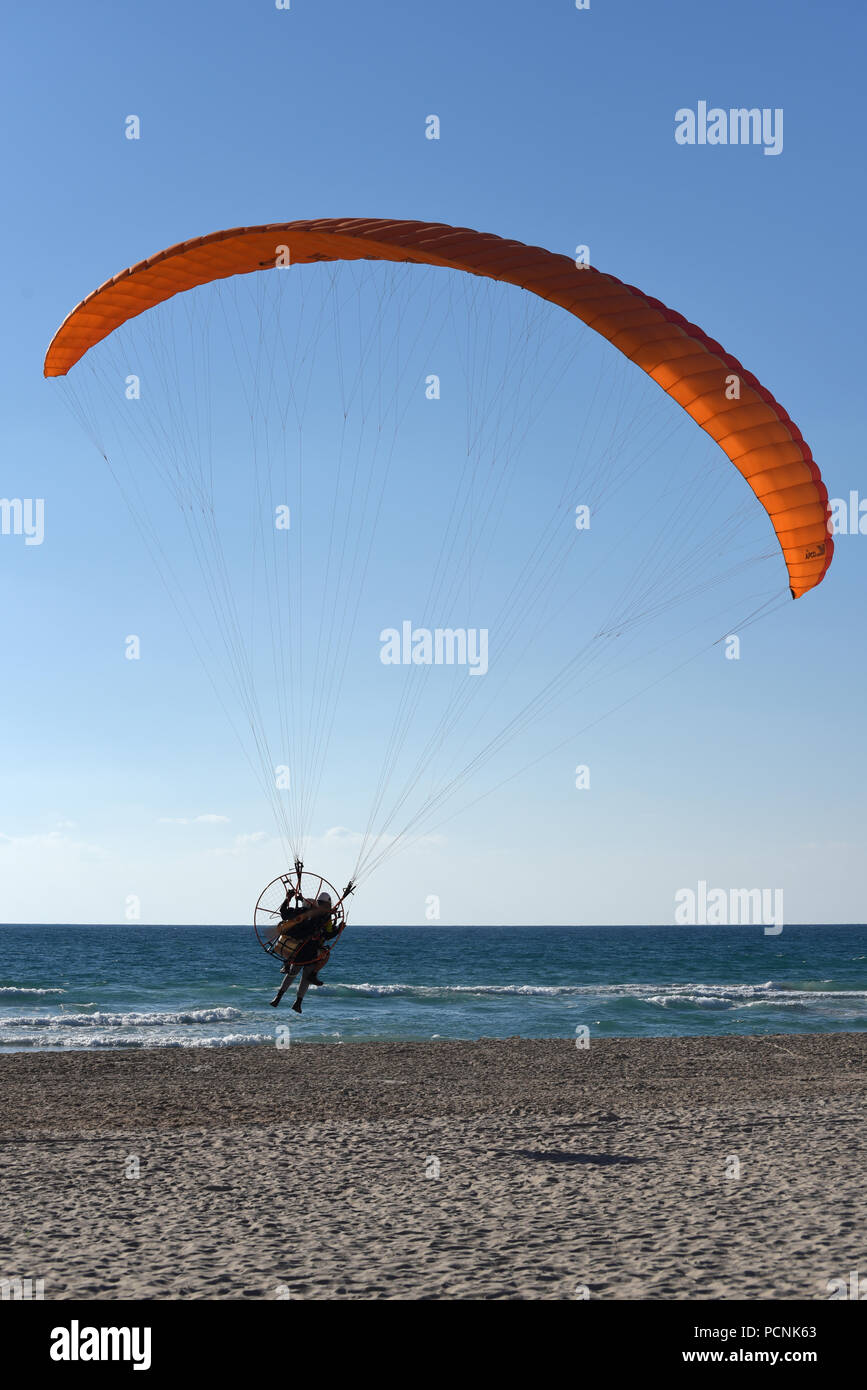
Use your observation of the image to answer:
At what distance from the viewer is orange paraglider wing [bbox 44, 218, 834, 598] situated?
11.4 metres

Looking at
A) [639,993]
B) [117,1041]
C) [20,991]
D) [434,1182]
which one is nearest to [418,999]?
[639,993]

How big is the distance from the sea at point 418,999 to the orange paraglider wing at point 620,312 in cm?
1452

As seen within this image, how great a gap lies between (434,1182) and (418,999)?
25639 mm

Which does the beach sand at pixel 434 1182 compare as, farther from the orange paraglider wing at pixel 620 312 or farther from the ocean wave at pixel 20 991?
the ocean wave at pixel 20 991

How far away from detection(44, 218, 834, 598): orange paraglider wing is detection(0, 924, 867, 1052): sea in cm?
1452

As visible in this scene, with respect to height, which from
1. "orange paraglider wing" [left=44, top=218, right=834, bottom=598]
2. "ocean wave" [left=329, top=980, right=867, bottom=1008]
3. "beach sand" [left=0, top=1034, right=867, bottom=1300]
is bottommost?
"ocean wave" [left=329, top=980, right=867, bottom=1008]

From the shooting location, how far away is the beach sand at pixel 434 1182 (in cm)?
673

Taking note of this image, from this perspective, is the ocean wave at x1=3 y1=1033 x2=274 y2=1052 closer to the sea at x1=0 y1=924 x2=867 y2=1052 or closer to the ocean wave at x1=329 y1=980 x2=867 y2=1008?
the sea at x1=0 y1=924 x2=867 y2=1052

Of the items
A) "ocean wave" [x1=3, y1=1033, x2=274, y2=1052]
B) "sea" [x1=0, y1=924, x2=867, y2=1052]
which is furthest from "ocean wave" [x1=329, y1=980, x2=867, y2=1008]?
"ocean wave" [x1=3, y1=1033, x2=274, y2=1052]

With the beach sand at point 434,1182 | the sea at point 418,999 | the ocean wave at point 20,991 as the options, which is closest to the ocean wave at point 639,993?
the sea at point 418,999

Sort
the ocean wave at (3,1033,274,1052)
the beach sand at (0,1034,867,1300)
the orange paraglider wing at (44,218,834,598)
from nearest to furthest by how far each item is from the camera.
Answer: the beach sand at (0,1034,867,1300) < the orange paraglider wing at (44,218,834,598) < the ocean wave at (3,1033,274,1052)

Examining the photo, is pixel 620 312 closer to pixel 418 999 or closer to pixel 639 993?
pixel 418 999

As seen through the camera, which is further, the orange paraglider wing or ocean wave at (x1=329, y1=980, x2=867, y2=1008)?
ocean wave at (x1=329, y1=980, x2=867, y2=1008)
